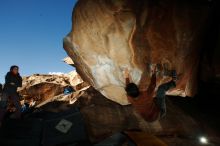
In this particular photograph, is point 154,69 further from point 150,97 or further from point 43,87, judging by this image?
point 43,87

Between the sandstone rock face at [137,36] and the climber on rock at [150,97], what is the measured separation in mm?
185

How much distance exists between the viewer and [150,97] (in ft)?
24.4

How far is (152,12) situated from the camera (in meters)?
7.02

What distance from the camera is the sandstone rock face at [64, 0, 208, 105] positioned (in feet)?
23.1

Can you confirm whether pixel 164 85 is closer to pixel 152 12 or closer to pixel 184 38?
pixel 184 38

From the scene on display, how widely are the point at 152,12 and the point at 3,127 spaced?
21.4 feet

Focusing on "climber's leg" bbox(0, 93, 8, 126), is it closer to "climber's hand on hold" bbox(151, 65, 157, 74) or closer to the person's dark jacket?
the person's dark jacket

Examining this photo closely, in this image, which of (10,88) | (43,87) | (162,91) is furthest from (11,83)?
(43,87)

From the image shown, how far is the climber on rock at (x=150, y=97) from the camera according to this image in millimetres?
7352

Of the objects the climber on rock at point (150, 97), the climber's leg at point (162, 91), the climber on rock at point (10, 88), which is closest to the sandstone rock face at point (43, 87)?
the climber on rock at point (10, 88)

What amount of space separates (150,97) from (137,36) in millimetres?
1900

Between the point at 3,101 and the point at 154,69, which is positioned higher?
the point at 154,69

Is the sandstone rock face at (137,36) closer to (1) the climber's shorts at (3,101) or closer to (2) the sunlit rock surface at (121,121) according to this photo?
(2) the sunlit rock surface at (121,121)

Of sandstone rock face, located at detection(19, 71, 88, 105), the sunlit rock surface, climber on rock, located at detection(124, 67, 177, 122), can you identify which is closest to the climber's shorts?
the sunlit rock surface
